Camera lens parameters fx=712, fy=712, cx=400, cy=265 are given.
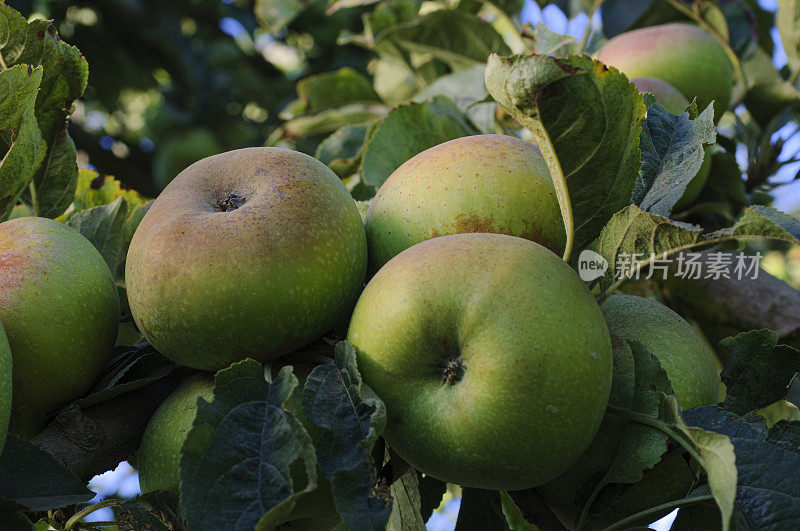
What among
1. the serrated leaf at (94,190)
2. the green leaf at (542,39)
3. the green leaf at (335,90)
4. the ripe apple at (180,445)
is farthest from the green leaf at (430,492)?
the green leaf at (335,90)

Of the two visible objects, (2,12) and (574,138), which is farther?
(2,12)

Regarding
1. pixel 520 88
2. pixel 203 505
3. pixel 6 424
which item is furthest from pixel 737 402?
pixel 6 424

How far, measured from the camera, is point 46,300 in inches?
28.1

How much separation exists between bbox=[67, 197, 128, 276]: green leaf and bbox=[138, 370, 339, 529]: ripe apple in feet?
1.09

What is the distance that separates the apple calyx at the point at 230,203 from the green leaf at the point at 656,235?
1.27 ft

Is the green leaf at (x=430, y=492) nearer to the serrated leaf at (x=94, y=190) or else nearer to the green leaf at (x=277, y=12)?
the serrated leaf at (x=94, y=190)

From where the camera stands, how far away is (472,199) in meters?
0.79

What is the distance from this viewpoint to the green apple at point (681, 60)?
1.42m

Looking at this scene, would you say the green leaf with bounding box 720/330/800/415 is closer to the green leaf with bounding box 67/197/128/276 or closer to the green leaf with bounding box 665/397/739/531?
the green leaf with bounding box 665/397/739/531

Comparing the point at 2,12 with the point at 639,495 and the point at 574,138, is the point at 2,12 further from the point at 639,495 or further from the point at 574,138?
the point at 639,495

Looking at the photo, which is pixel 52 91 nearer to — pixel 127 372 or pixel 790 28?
pixel 127 372

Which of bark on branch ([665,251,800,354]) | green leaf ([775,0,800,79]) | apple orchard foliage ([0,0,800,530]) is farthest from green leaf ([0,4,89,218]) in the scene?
green leaf ([775,0,800,79])

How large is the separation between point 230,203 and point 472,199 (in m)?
0.26

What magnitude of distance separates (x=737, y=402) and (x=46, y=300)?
74cm
